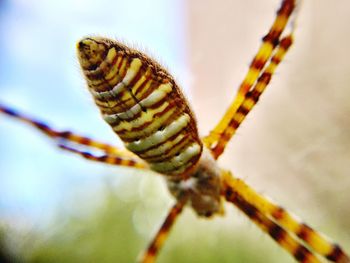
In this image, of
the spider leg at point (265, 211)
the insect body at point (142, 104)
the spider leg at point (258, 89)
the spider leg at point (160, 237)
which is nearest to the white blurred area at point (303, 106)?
the spider leg at point (160, 237)

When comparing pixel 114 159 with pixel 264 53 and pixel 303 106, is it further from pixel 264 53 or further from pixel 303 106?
pixel 303 106

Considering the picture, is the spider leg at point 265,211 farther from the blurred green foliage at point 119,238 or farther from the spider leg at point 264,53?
the blurred green foliage at point 119,238

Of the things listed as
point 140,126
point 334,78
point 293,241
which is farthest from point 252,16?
point 140,126

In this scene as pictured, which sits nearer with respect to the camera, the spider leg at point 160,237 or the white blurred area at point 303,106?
the spider leg at point 160,237

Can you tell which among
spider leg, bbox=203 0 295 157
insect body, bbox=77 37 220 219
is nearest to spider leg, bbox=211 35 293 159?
spider leg, bbox=203 0 295 157

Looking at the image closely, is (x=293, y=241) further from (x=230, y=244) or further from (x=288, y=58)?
(x=230, y=244)

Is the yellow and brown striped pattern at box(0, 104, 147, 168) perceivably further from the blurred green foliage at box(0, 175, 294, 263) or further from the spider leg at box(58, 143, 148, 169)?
the blurred green foliage at box(0, 175, 294, 263)
